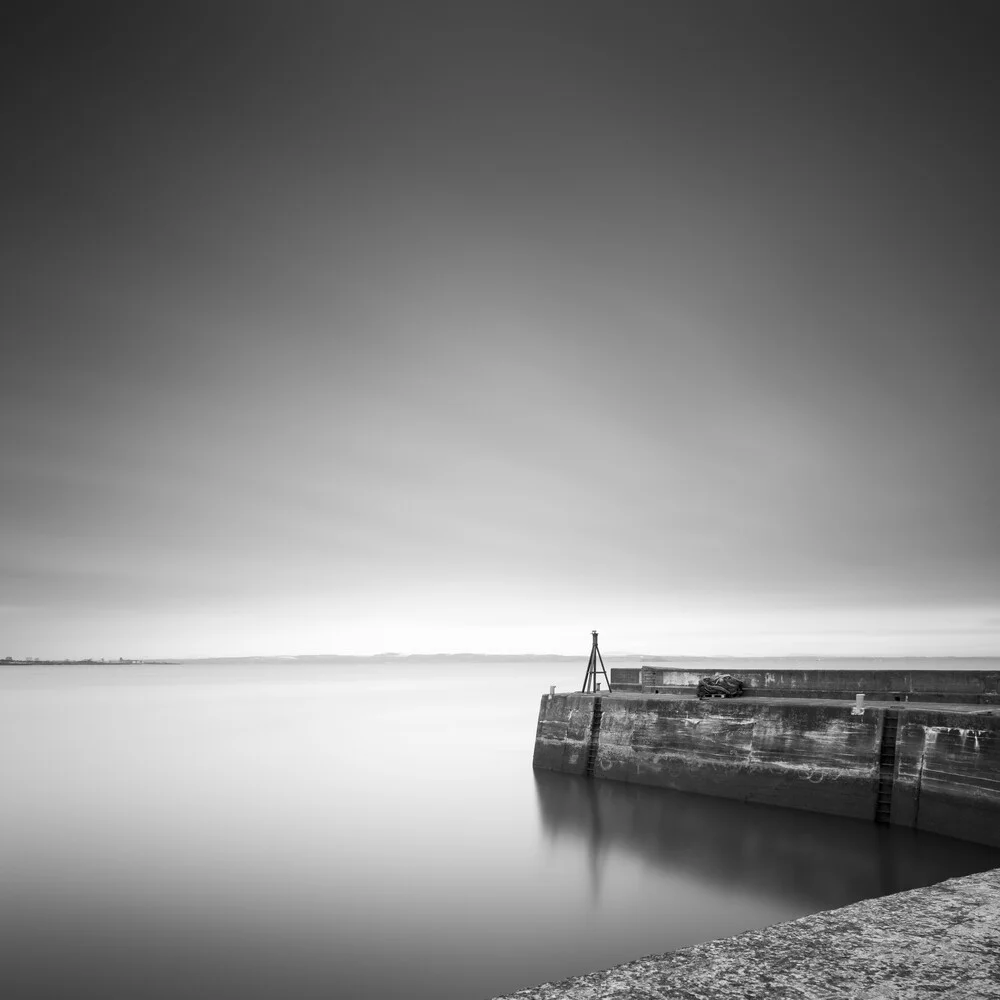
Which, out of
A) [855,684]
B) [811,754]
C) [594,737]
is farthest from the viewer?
[594,737]

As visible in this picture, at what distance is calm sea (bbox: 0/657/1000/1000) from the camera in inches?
397

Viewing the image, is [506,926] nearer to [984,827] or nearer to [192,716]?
[984,827]

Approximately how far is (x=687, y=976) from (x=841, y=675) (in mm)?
21025

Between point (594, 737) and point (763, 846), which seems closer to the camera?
point (763, 846)

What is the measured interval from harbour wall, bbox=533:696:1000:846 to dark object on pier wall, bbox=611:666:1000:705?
6.20ft

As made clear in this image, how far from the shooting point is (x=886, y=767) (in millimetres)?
15203

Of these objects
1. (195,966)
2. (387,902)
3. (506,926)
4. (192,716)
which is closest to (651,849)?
(506,926)

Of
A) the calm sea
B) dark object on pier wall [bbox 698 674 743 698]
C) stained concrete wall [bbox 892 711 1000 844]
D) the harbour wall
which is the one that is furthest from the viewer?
dark object on pier wall [bbox 698 674 743 698]

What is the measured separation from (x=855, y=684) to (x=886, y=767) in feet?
23.3

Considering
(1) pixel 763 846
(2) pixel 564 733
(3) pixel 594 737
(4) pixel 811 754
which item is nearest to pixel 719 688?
(3) pixel 594 737

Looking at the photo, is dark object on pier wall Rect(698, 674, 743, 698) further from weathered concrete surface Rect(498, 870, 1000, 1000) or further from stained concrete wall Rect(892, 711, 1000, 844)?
weathered concrete surface Rect(498, 870, 1000, 1000)

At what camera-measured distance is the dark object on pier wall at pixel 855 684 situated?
18.9 metres

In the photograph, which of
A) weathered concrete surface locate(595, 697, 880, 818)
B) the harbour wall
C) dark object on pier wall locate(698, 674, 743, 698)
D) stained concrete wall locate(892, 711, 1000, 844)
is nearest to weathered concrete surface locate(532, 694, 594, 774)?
the harbour wall

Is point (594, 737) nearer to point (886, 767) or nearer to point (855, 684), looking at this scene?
point (855, 684)
